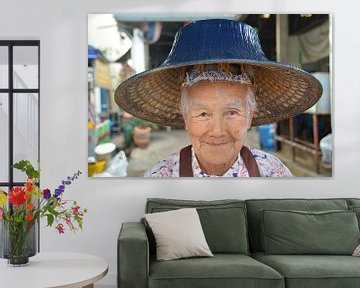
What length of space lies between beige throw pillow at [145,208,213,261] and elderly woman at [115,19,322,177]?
2.31 ft

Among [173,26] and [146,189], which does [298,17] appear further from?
[146,189]

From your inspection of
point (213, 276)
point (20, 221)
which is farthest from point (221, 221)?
point (20, 221)

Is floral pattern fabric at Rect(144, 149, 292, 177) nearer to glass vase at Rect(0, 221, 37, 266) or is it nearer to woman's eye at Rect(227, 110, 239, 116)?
woman's eye at Rect(227, 110, 239, 116)

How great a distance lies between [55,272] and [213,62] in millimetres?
2232

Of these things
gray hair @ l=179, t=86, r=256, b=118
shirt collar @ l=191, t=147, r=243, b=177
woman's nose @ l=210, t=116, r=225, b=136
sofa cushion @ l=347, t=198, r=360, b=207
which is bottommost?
sofa cushion @ l=347, t=198, r=360, b=207

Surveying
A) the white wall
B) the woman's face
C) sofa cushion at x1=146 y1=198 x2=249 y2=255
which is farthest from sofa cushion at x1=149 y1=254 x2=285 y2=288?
the woman's face

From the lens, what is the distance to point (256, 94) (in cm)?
543

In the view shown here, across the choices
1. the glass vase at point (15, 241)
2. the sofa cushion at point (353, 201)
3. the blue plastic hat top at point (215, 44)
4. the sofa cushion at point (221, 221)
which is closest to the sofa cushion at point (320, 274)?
the sofa cushion at point (221, 221)

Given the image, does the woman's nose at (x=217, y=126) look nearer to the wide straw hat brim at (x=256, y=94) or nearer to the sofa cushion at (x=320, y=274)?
the wide straw hat brim at (x=256, y=94)

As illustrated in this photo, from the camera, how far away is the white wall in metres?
5.42

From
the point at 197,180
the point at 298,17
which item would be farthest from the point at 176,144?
the point at 298,17

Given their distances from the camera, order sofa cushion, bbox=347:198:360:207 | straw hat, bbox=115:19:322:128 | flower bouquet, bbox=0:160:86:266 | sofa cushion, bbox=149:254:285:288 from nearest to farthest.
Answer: flower bouquet, bbox=0:160:86:266, sofa cushion, bbox=149:254:285:288, sofa cushion, bbox=347:198:360:207, straw hat, bbox=115:19:322:128

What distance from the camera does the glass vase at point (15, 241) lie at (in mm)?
3920

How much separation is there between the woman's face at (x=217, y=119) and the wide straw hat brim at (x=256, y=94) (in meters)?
0.11
